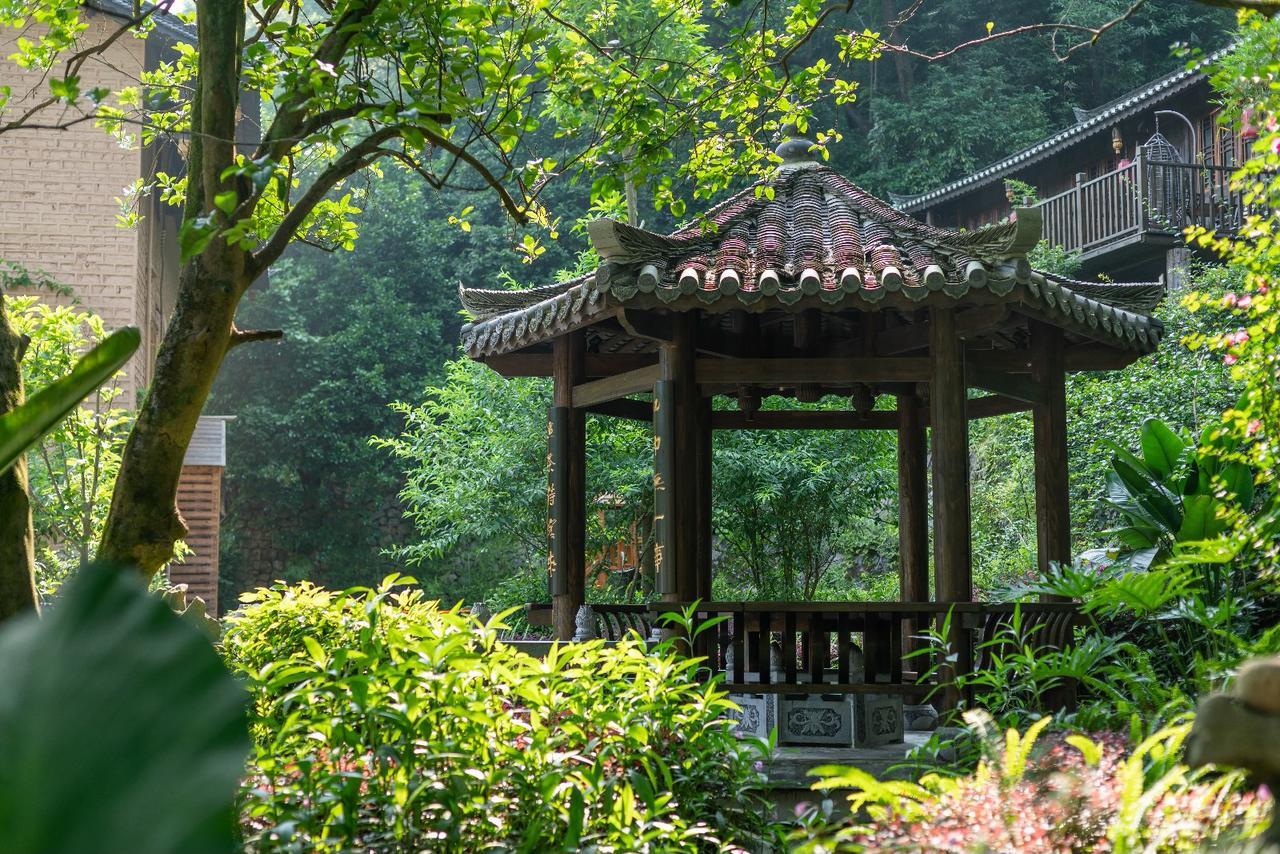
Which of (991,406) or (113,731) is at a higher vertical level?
(991,406)

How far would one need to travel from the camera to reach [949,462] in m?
6.41

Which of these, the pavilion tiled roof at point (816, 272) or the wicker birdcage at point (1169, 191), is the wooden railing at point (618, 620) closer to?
the pavilion tiled roof at point (816, 272)

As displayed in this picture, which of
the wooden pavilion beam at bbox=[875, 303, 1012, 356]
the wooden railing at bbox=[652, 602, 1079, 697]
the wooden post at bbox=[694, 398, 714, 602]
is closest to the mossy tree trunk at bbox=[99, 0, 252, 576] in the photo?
the wooden railing at bbox=[652, 602, 1079, 697]

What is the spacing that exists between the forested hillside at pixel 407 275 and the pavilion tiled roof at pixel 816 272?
1703cm

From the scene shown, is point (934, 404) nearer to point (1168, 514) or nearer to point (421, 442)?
point (1168, 514)

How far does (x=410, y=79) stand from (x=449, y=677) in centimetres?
251

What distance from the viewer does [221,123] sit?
160 inches

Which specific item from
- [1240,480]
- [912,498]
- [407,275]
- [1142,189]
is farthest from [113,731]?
[407,275]

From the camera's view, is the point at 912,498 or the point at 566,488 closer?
the point at 566,488

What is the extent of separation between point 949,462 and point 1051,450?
123 centimetres

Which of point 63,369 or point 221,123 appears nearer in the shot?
point 221,123

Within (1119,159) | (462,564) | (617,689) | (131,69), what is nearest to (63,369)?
(131,69)

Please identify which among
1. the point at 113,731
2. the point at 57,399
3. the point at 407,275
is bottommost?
the point at 113,731

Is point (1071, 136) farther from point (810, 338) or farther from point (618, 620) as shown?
point (618, 620)
